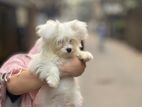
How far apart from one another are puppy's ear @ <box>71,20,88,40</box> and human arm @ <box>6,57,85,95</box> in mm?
154

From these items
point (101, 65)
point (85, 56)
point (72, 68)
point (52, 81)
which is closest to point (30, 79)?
point (52, 81)

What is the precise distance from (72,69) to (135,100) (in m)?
9.21

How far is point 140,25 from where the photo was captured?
3020 cm

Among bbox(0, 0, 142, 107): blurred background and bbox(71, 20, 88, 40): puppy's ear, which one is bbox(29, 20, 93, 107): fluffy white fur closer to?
bbox(71, 20, 88, 40): puppy's ear

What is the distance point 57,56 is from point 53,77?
0.15m

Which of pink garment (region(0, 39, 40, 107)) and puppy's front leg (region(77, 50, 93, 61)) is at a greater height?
puppy's front leg (region(77, 50, 93, 61))

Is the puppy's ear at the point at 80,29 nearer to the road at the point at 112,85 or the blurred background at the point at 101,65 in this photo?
the blurred background at the point at 101,65

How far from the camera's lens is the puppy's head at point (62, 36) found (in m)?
3.15

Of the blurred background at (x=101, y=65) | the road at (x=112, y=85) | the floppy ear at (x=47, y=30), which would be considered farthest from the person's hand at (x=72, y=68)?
the road at (x=112, y=85)

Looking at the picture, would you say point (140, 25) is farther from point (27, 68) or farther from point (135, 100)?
point (27, 68)

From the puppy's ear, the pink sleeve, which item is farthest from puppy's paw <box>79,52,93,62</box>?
the pink sleeve

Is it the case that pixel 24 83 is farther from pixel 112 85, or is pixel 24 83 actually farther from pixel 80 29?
pixel 112 85

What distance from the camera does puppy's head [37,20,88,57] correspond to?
315 cm

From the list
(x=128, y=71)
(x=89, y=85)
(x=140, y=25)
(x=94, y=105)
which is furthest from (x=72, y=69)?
(x=140, y=25)
